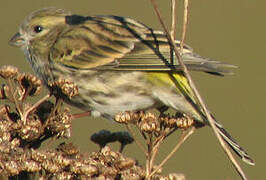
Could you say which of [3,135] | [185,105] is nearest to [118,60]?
[185,105]

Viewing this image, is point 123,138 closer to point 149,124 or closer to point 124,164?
point 149,124

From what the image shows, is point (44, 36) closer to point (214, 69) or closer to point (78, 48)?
point (78, 48)

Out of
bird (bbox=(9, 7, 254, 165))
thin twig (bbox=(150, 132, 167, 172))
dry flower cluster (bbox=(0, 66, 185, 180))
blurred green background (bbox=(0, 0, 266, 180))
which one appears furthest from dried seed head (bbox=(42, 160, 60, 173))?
blurred green background (bbox=(0, 0, 266, 180))

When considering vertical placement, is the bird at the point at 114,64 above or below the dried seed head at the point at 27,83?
below

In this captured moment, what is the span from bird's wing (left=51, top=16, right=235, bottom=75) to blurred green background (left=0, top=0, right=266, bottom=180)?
199cm

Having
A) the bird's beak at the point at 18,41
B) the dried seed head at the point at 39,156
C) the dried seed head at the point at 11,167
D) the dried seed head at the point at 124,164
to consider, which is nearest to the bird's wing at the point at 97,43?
the bird's beak at the point at 18,41

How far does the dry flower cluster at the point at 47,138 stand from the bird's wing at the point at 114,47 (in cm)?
110

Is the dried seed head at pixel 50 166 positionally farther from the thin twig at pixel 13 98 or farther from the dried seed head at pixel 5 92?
the dried seed head at pixel 5 92

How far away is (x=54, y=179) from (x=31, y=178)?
14 centimetres

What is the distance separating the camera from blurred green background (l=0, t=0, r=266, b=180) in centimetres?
870

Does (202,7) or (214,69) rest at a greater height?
(214,69)

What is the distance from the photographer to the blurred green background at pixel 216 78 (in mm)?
8703

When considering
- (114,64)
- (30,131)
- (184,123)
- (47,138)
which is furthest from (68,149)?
(114,64)

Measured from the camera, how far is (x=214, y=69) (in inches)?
177
